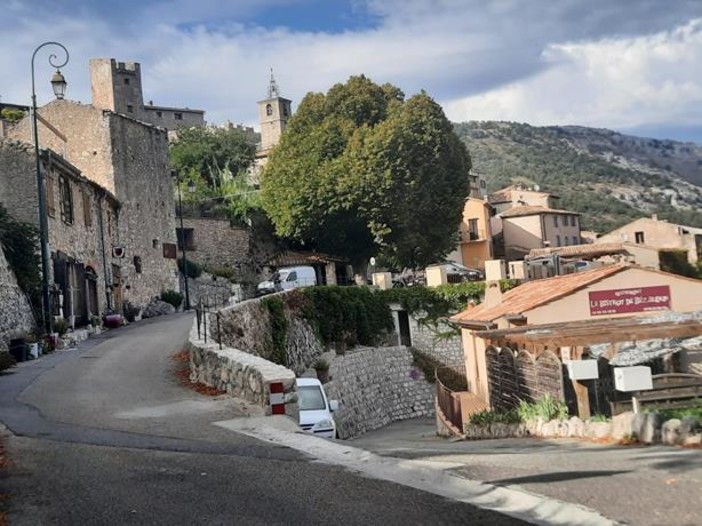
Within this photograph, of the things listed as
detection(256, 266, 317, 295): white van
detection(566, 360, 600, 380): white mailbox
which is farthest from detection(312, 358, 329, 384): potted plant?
detection(566, 360, 600, 380): white mailbox

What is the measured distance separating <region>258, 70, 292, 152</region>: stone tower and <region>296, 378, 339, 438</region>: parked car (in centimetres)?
8822

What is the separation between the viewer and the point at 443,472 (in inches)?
331

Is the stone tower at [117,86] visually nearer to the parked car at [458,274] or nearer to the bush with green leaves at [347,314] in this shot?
the parked car at [458,274]

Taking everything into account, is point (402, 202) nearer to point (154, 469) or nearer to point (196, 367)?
point (196, 367)

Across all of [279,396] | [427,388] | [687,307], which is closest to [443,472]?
[279,396]

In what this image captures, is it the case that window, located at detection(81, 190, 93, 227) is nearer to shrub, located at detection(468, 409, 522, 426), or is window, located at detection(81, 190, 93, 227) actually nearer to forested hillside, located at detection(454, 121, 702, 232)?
shrub, located at detection(468, 409, 522, 426)

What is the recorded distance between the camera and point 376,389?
3653 centimetres

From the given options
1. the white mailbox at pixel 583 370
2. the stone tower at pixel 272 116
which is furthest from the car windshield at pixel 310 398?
the stone tower at pixel 272 116

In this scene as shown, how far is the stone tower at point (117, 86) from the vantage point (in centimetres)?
9269

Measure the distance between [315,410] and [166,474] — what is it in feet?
38.5

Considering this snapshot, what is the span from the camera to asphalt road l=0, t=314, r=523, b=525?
23.4ft

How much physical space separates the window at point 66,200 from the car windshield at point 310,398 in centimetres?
1365

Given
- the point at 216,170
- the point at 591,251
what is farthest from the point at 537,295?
the point at 216,170

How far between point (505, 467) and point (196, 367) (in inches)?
371
